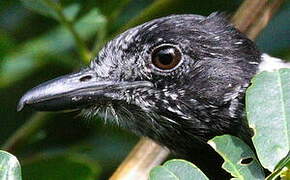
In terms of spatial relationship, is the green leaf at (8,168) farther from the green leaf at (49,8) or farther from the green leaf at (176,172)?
the green leaf at (49,8)

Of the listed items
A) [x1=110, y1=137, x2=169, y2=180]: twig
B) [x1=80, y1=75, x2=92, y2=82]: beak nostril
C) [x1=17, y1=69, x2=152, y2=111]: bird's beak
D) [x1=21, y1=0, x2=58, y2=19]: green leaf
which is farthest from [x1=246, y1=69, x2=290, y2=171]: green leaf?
[x1=21, y1=0, x2=58, y2=19]: green leaf

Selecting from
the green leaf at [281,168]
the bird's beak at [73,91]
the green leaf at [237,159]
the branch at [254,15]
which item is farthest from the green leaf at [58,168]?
the green leaf at [281,168]

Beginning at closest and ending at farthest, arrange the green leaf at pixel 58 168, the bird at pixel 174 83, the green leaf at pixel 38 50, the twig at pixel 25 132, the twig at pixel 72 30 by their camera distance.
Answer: the bird at pixel 174 83, the green leaf at pixel 58 168, the twig at pixel 72 30, the twig at pixel 25 132, the green leaf at pixel 38 50

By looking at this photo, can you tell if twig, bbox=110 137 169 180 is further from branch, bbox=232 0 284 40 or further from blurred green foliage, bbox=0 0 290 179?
branch, bbox=232 0 284 40

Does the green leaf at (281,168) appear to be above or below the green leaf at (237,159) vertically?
below

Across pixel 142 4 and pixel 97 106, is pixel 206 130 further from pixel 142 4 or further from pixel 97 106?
pixel 142 4

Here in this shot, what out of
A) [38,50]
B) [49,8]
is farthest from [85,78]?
[38,50]
